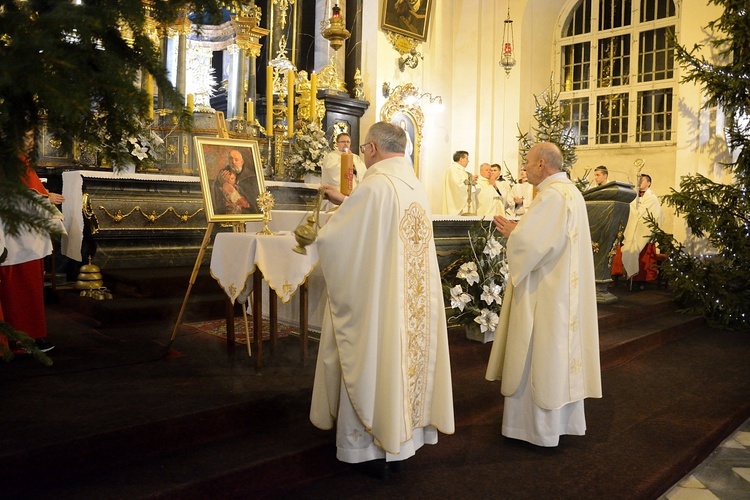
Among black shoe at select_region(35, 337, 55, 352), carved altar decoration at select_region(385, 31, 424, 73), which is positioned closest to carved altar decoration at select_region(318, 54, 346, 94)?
carved altar decoration at select_region(385, 31, 424, 73)

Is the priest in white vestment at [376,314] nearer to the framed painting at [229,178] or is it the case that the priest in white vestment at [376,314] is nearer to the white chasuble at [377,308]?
the white chasuble at [377,308]

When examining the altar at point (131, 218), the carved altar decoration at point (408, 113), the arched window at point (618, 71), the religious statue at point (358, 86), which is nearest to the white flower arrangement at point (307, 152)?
the altar at point (131, 218)

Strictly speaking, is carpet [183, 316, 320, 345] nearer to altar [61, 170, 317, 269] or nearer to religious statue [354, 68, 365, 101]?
altar [61, 170, 317, 269]

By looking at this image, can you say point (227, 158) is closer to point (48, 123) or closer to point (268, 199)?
point (268, 199)

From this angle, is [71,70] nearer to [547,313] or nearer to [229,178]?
[547,313]

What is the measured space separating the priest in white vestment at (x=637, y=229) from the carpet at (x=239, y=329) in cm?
642

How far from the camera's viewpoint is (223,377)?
3.89m

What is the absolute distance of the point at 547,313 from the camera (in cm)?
366

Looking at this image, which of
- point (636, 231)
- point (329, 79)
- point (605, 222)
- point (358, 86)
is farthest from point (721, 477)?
point (358, 86)

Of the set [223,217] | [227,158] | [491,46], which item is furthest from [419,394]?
[491,46]

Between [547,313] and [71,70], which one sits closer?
[71,70]

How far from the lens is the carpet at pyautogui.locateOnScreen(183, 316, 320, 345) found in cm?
504

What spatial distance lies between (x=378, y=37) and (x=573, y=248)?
811cm

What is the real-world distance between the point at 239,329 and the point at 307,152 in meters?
3.67
